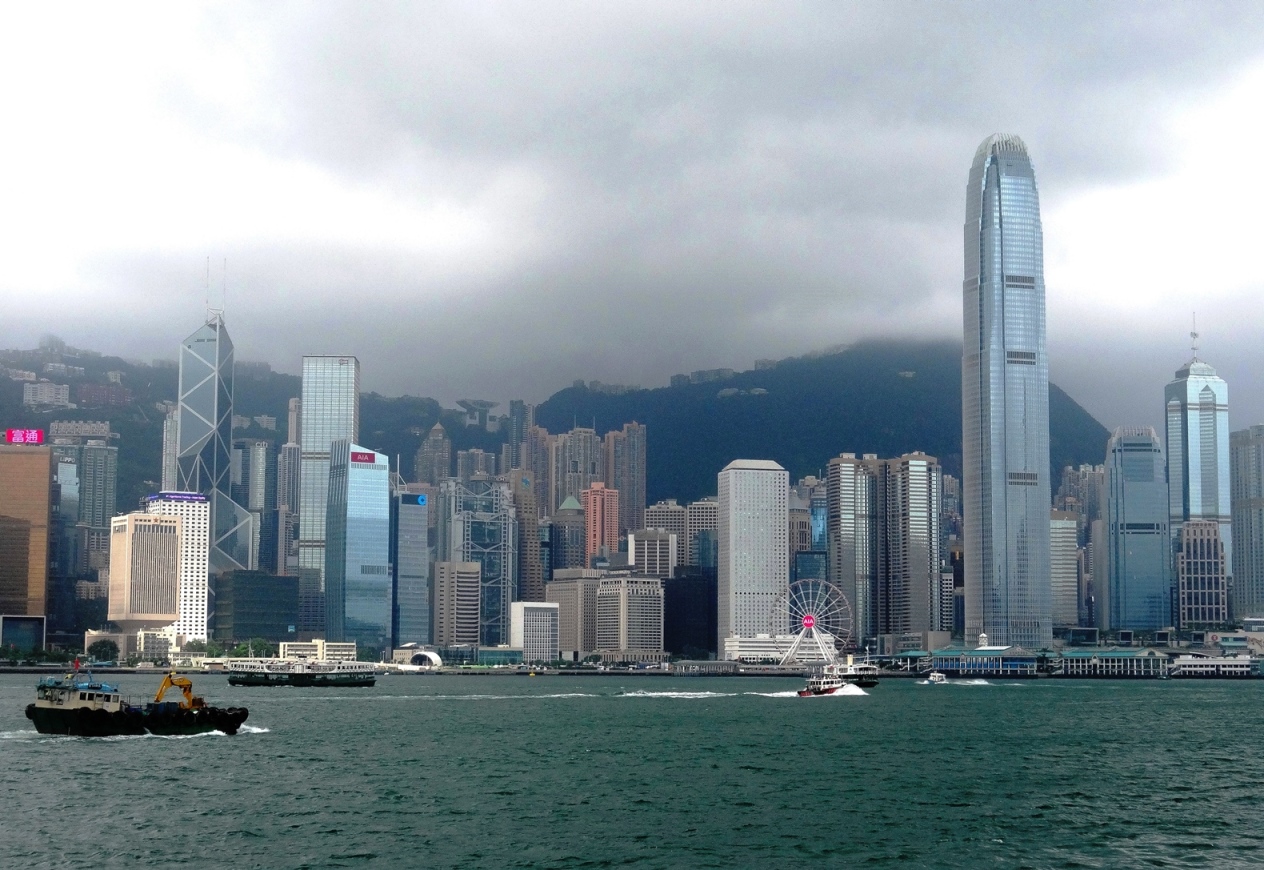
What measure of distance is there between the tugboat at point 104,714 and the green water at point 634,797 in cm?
141

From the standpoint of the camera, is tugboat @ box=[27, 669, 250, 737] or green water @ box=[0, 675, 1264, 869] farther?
tugboat @ box=[27, 669, 250, 737]

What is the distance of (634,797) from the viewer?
88.5m

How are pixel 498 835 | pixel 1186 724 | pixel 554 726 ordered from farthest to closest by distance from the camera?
pixel 1186 724 < pixel 554 726 < pixel 498 835

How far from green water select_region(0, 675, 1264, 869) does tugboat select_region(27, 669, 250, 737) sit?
141cm

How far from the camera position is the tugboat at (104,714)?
11881 centimetres

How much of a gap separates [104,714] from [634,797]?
4860 centimetres

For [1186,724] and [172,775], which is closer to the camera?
[172,775]

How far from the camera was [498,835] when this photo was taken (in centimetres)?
7444

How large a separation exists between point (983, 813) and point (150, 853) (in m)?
39.7

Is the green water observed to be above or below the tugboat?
below

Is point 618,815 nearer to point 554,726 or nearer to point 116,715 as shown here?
point 116,715

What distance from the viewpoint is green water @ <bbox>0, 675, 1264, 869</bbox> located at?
69625 millimetres

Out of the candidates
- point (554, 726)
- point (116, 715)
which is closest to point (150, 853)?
point (116, 715)

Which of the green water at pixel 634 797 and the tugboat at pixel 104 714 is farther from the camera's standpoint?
the tugboat at pixel 104 714
